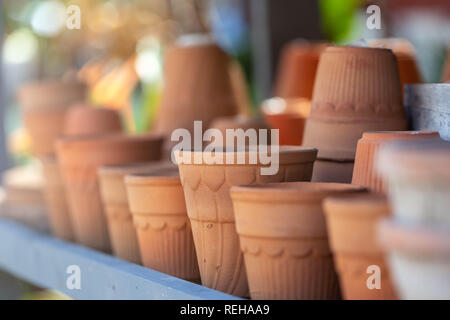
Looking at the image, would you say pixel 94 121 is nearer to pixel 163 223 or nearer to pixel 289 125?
pixel 289 125

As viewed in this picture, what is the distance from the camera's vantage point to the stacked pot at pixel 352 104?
48.6 inches

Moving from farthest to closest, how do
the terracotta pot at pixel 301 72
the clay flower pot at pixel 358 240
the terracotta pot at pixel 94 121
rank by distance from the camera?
the terracotta pot at pixel 301 72 → the terracotta pot at pixel 94 121 → the clay flower pot at pixel 358 240

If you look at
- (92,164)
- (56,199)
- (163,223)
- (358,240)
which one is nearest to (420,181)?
(358,240)

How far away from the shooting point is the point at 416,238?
69 centimetres

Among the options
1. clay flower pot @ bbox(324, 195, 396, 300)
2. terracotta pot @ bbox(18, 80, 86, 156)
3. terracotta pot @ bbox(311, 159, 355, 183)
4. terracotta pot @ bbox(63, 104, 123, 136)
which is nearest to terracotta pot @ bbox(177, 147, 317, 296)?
terracotta pot @ bbox(311, 159, 355, 183)

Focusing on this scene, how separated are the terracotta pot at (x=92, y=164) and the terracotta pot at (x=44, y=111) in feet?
1.94

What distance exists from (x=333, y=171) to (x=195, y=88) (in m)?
0.70

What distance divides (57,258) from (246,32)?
378cm

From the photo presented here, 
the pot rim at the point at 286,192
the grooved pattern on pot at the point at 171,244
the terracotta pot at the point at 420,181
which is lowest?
the grooved pattern on pot at the point at 171,244

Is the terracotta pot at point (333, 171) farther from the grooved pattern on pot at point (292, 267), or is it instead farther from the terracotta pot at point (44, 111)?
the terracotta pot at point (44, 111)

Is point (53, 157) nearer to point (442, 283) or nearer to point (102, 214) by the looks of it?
point (102, 214)

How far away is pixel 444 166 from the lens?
2.22ft

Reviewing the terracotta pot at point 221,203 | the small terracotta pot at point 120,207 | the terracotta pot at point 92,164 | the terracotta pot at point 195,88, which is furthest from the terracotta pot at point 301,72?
the terracotta pot at point 221,203

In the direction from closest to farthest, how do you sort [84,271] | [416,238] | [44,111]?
[416,238]
[84,271]
[44,111]
